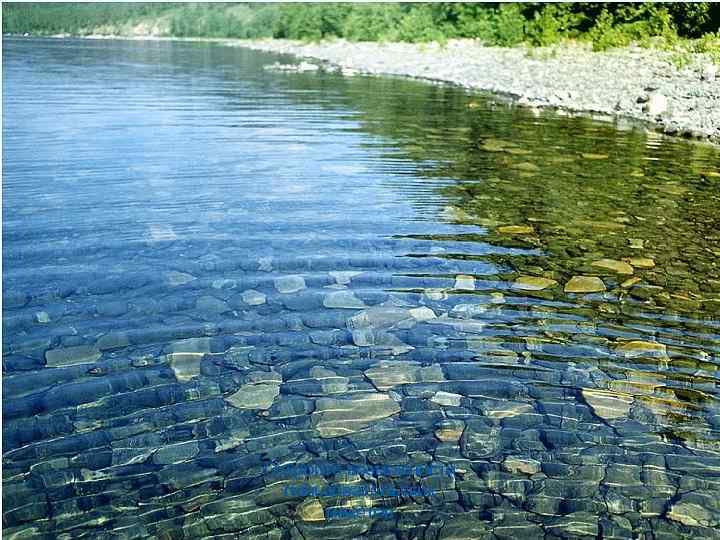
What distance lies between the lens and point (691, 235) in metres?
8.72

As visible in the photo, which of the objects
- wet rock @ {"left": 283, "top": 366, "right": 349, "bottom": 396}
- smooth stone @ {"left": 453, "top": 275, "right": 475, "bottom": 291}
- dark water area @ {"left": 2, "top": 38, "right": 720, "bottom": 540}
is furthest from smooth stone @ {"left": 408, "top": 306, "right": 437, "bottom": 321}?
wet rock @ {"left": 283, "top": 366, "right": 349, "bottom": 396}

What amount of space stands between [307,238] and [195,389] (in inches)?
144

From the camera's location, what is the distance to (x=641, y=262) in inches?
303

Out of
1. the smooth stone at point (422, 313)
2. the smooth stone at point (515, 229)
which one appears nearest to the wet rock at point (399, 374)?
the smooth stone at point (422, 313)

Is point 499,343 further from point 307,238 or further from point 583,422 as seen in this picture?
point 307,238

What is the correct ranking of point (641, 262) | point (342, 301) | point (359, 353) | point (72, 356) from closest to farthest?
point (72, 356) < point (359, 353) < point (342, 301) < point (641, 262)

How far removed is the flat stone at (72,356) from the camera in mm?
5207

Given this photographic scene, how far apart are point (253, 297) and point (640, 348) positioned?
140 inches

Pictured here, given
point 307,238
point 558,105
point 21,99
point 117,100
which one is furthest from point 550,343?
point 21,99

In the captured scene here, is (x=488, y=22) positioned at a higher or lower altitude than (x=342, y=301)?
higher

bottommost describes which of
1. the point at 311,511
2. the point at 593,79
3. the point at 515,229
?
the point at 311,511

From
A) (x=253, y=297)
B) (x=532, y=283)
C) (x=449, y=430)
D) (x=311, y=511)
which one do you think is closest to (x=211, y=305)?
(x=253, y=297)

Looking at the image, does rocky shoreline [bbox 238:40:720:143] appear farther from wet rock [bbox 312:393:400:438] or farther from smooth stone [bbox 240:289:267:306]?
wet rock [bbox 312:393:400:438]

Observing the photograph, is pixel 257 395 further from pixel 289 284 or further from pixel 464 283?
pixel 464 283
